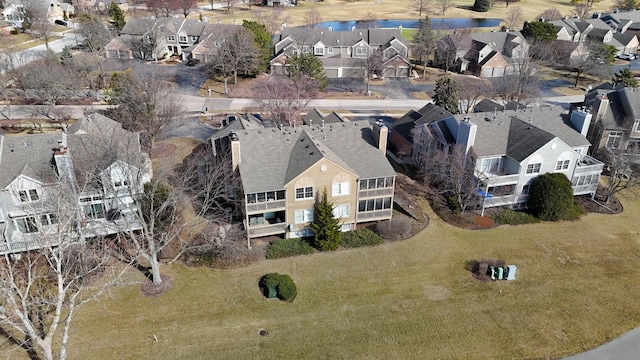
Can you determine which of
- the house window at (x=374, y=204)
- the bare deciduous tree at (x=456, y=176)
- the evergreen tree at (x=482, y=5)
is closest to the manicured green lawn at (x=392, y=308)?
the house window at (x=374, y=204)

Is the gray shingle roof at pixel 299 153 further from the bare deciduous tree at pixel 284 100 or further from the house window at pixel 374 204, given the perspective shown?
the bare deciduous tree at pixel 284 100

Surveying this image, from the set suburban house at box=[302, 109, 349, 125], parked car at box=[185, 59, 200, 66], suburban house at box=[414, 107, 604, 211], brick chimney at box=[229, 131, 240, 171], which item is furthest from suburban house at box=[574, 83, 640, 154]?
parked car at box=[185, 59, 200, 66]

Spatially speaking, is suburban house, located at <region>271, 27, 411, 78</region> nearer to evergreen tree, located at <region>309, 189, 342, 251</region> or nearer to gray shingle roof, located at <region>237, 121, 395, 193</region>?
gray shingle roof, located at <region>237, 121, 395, 193</region>

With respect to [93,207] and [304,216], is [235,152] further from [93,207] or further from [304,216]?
[93,207]

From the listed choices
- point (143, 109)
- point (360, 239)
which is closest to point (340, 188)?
point (360, 239)

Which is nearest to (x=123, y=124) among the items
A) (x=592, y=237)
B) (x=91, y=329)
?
(x=91, y=329)
